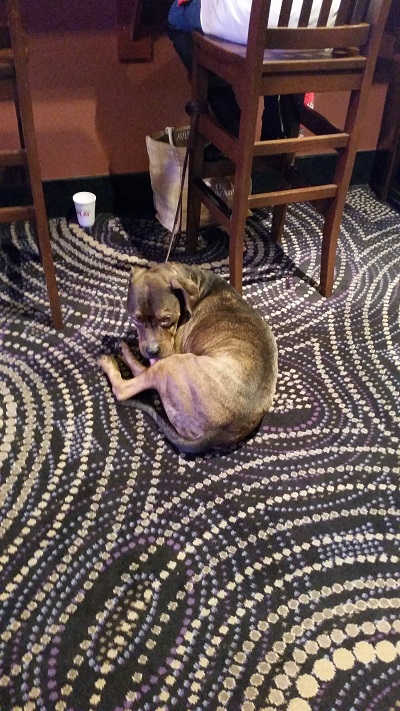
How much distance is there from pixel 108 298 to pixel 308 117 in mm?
1012

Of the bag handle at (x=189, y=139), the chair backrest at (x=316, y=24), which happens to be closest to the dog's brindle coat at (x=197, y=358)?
the bag handle at (x=189, y=139)

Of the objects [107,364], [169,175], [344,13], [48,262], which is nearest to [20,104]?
[48,262]

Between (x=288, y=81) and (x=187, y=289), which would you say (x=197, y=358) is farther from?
(x=288, y=81)

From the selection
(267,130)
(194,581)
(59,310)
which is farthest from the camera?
(267,130)

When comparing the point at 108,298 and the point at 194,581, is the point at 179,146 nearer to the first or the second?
the point at 108,298

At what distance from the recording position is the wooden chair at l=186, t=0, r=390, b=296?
167 cm

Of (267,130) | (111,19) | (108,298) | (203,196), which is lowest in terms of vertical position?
(108,298)

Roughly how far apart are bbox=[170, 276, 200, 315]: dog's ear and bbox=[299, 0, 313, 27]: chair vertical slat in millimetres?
819

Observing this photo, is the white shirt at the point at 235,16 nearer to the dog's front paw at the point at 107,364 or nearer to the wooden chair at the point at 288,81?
the wooden chair at the point at 288,81

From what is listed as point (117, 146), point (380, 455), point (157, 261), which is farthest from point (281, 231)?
point (380, 455)

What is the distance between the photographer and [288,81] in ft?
5.76

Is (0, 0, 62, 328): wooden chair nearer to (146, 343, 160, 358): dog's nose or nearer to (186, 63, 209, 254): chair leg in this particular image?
(146, 343, 160, 358): dog's nose

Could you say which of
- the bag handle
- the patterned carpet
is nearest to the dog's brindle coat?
the patterned carpet

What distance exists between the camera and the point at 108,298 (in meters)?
2.19
